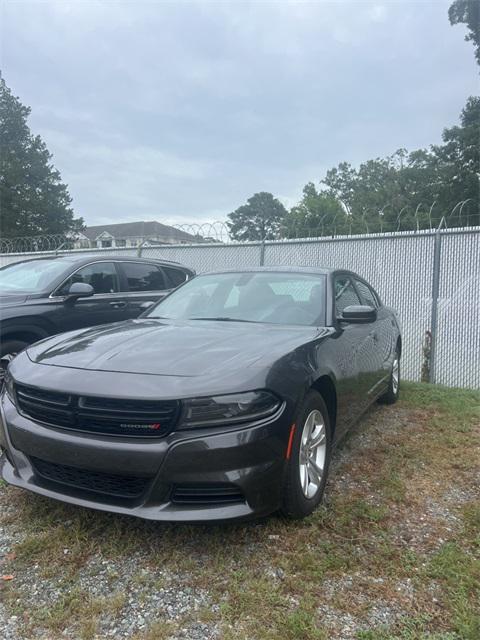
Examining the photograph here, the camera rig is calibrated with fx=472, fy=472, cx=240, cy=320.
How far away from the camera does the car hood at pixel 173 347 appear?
2.44 meters

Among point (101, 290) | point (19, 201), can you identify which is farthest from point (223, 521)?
point (19, 201)

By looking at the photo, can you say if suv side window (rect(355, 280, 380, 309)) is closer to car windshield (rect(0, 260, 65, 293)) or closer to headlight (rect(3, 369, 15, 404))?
headlight (rect(3, 369, 15, 404))

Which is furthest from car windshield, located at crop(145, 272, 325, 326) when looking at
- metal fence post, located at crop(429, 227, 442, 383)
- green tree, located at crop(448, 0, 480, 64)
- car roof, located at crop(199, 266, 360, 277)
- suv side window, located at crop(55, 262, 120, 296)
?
green tree, located at crop(448, 0, 480, 64)

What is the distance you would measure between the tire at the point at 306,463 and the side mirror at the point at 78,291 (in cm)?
325

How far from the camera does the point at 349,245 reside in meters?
7.25

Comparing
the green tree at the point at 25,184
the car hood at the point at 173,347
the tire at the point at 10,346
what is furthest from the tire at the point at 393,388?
the green tree at the point at 25,184

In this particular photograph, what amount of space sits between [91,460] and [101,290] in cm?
391

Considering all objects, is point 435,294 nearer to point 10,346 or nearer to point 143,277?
point 143,277

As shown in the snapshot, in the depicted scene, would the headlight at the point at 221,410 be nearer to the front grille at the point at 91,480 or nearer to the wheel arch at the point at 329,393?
the front grille at the point at 91,480

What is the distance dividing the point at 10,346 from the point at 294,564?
11.7 ft

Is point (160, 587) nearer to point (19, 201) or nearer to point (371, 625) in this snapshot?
point (371, 625)

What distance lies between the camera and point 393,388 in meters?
5.29

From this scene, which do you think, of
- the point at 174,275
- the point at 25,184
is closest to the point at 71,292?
the point at 174,275

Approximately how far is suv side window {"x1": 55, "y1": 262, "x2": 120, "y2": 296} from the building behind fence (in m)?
2.51
